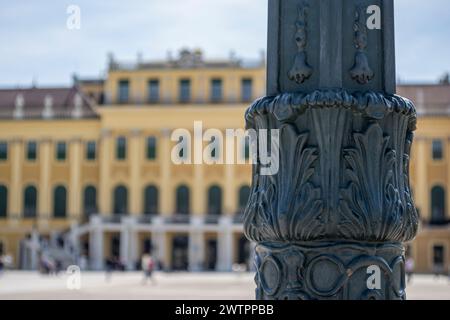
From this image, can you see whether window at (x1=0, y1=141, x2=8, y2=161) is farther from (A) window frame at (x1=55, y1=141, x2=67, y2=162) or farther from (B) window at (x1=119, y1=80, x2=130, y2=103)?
(B) window at (x1=119, y1=80, x2=130, y2=103)

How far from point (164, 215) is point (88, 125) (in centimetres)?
876

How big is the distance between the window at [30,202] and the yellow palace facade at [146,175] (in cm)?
7

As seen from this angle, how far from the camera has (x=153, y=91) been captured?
55.8m

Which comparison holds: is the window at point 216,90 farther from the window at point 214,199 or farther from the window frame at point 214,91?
the window at point 214,199

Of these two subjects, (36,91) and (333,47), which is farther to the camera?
(36,91)

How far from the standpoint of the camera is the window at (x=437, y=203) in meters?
53.3

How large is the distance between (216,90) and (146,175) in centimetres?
751

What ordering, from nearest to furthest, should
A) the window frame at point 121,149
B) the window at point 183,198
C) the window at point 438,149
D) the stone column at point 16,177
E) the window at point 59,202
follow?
the window at point 438,149 → the window at point 183,198 → the window frame at point 121,149 → the window at point 59,202 → the stone column at point 16,177

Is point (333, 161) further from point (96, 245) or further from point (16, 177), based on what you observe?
point (16, 177)

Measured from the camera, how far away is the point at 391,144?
3965 mm

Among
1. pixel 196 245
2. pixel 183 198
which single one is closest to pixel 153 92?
pixel 183 198

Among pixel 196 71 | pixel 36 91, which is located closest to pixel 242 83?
pixel 196 71

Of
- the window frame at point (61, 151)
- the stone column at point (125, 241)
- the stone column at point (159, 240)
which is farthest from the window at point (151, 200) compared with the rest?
the window frame at point (61, 151)
